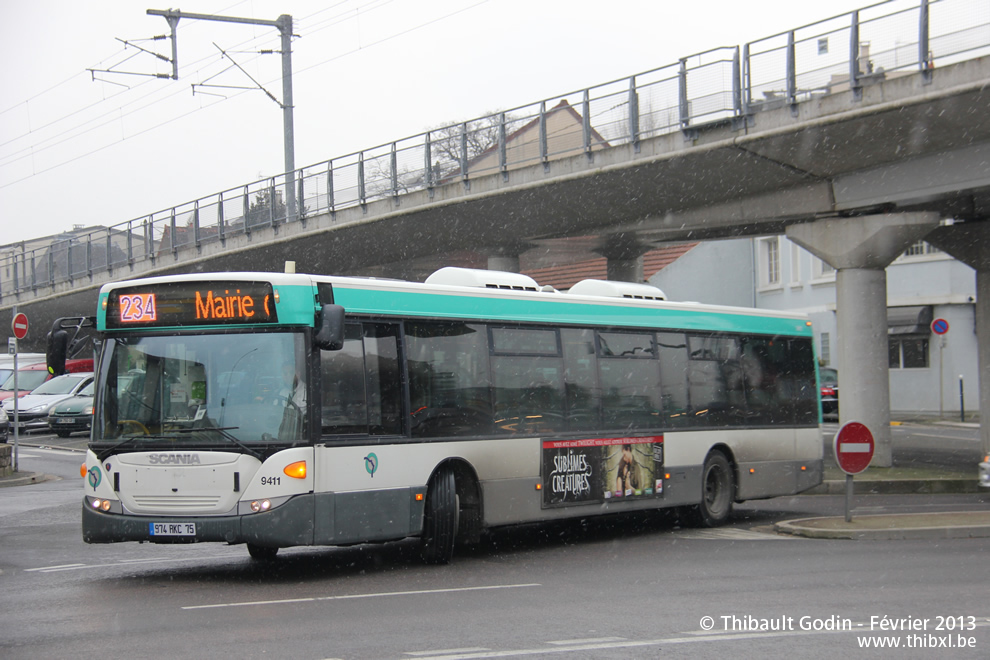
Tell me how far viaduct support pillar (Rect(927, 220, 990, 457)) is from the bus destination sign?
1848 centimetres

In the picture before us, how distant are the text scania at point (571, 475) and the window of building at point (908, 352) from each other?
3225cm

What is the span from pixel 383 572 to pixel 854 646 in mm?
4949

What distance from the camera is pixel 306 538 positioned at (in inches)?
396

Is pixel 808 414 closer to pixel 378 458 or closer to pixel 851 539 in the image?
pixel 851 539

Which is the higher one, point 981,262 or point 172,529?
point 981,262

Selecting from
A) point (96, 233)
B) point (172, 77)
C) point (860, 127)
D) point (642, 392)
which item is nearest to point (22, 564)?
point (642, 392)

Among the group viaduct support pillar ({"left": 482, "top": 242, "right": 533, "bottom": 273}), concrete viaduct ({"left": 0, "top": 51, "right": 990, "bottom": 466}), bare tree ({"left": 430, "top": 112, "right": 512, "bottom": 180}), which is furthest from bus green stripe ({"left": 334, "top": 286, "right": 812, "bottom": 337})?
viaduct support pillar ({"left": 482, "top": 242, "right": 533, "bottom": 273})

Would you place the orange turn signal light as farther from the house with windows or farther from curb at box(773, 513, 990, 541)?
the house with windows

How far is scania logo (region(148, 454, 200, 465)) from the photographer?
33.0 feet

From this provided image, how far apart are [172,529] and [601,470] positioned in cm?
523

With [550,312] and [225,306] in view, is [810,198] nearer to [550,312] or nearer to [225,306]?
[550,312]

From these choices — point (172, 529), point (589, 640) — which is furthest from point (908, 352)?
point (589, 640)

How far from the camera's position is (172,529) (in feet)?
32.8

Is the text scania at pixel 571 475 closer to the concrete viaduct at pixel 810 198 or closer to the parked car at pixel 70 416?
the concrete viaduct at pixel 810 198
